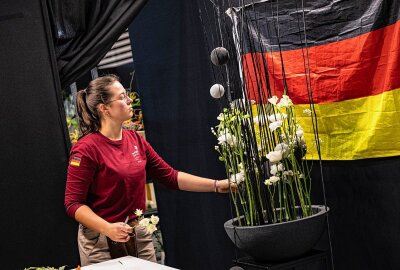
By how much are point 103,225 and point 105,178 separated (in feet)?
0.98

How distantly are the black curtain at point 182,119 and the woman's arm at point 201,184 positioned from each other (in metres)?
0.67

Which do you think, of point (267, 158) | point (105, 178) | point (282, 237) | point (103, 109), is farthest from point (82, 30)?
point (282, 237)

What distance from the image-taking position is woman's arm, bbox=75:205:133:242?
2.82 m

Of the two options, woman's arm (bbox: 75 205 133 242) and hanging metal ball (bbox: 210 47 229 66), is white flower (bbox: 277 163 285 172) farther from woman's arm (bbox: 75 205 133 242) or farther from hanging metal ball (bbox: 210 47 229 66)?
woman's arm (bbox: 75 205 133 242)

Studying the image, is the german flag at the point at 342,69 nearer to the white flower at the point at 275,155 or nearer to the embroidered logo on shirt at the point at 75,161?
the white flower at the point at 275,155

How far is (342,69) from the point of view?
9.70 feet

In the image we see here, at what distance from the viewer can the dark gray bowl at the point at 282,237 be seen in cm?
233

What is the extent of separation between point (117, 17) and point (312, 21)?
1.40 meters

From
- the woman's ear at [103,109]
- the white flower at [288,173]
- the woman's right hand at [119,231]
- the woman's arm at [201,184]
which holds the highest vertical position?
the woman's ear at [103,109]

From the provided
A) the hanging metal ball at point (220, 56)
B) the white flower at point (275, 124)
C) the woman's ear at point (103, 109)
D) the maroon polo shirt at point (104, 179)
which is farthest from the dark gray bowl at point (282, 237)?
the woman's ear at point (103, 109)

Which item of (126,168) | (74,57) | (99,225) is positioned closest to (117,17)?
(74,57)

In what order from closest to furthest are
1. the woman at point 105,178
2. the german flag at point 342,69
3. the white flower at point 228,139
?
the white flower at point 228,139 < the german flag at point 342,69 < the woman at point 105,178

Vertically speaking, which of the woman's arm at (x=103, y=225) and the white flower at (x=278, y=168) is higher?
the white flower at (x=278, y=168)

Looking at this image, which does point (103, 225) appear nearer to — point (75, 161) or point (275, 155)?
point (75, 161)
